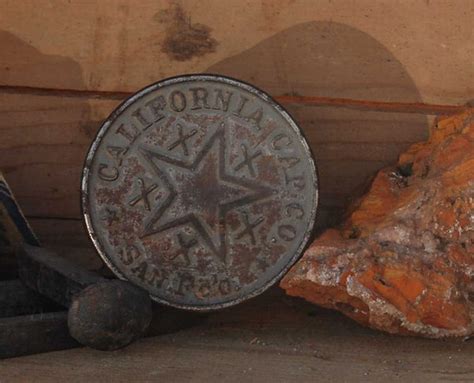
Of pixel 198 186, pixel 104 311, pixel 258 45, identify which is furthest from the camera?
pixel 258 45

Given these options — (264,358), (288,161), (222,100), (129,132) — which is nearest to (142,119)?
(129,132)

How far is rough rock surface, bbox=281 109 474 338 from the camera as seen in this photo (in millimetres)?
2158

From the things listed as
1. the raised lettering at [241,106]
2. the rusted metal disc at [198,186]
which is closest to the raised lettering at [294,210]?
the rusted metal disc at [198,186]

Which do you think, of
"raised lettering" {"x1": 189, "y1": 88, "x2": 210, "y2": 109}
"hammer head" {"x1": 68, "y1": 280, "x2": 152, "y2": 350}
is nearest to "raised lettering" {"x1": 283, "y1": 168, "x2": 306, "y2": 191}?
"raised lettering" {"x1": 189, "y1": 88, "x2": 210, "y2": 109}

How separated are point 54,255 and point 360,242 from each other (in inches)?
28.3

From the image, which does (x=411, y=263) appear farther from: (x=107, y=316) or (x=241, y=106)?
(x=107, y=316)

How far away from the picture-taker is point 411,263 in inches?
85.5

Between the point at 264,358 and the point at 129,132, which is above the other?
the point at 129,132

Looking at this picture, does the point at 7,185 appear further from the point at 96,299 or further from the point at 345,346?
the point at 345,346

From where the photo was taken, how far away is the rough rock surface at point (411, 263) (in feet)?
7.08

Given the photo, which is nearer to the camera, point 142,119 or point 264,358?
point 264,358

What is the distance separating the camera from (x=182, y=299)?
2.32m

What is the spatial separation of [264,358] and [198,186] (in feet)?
1.44

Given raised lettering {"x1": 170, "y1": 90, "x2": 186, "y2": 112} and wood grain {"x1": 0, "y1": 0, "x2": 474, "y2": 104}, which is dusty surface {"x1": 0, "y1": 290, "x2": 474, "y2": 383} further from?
wood grain {"x1": 0, "y1": 0, "x2": 474, "y2": 104}
